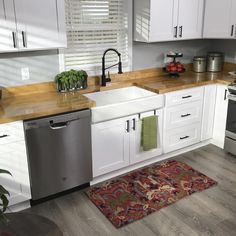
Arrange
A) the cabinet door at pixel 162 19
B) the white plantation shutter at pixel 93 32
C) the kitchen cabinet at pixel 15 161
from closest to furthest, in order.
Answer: the kitchen cabinet at pixel 15 161 < the white plantation shutter at pixel 93 32 < the cabinet door at pixel 162 19

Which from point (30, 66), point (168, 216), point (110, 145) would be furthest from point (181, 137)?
point (30, 66)

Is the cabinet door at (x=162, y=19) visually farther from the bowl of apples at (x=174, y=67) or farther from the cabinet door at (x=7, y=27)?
the cabinet door at (x=7, y=27)

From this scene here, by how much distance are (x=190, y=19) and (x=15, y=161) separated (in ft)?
8.41

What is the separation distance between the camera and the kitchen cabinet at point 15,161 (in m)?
2.37

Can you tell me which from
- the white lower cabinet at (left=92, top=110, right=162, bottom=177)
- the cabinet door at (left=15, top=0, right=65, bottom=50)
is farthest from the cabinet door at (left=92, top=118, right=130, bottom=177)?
the cabinet door at (left=15, top=0, right=65, bottom=50)

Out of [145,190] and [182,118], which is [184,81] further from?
[145,190]

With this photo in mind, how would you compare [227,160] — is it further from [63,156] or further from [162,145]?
[63,156]

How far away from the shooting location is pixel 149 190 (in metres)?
2.93

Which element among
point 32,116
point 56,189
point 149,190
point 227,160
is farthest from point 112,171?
point 227,160

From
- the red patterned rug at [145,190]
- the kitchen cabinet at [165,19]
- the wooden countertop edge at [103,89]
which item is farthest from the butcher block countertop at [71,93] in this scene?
the red patterned rug at [145,190]

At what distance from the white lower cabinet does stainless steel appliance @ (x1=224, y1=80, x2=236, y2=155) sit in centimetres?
90

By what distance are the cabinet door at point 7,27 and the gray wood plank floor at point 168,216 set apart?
146 centimetres

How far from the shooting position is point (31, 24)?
2531 mm

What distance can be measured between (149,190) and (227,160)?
117cm
